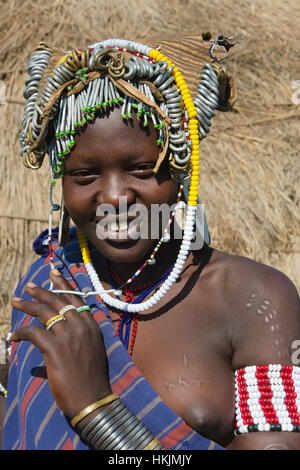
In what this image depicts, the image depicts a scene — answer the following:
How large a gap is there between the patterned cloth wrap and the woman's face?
275 millimetres

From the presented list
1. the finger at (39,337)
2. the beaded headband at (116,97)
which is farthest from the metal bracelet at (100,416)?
the beaded headband at (116,97)

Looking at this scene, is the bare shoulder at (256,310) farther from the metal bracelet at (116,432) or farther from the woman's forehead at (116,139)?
the woman's forehead at (116,139)

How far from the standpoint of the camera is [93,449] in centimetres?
172

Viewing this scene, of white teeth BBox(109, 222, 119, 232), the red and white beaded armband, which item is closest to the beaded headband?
white teeth BBox(109, 222, 119, 232)

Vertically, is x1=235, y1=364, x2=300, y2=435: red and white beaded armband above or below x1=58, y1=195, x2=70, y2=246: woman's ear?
below

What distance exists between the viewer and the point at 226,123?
445 centimetres

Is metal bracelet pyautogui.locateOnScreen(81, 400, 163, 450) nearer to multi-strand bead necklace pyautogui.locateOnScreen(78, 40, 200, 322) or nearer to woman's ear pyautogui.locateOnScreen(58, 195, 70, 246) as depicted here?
multi-strand bead necklace pyautogui.locateOnScreen(78, 40, 200, 322)

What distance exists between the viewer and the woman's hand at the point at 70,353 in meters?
1.69

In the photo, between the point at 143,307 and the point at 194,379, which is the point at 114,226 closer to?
the point at 143,307

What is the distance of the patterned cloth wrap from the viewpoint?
169 cm

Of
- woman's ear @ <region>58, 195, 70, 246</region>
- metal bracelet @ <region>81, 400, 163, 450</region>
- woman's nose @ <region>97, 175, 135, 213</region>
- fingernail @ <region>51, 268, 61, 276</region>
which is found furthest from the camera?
woman's ear @ <region>58, 195, 70, 246</region>

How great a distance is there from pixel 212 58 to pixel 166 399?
3.46 feet

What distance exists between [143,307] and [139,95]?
0.65 meters

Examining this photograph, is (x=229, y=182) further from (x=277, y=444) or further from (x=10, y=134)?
(x=277, y=444)
